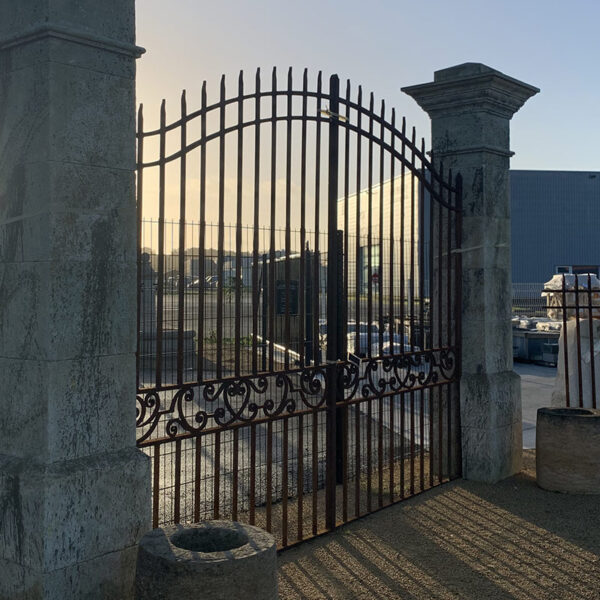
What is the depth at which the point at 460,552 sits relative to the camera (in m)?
5.09

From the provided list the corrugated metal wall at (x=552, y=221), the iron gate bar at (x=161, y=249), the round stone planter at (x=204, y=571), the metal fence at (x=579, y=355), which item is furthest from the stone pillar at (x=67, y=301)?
the corrugated metal wall at (x=552, y=221)

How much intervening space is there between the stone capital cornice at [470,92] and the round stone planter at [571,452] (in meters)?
3.04

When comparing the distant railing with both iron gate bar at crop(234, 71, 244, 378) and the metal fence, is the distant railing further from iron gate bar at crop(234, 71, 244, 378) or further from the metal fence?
iron gate bar at crop(234, 71, 244, 378)

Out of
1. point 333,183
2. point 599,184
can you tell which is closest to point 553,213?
point 599,184

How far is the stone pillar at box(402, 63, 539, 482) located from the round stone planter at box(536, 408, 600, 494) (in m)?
0.51

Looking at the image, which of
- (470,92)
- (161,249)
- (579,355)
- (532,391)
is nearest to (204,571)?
(161,249)

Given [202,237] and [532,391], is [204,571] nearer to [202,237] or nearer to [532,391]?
[202,237]

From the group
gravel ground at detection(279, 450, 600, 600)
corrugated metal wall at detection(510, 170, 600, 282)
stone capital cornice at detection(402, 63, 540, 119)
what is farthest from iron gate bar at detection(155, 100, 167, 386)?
corrugated metal wall at detection(510, 170, 600, 282)

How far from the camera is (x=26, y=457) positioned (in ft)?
11.5

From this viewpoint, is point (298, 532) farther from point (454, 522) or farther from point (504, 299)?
point (504, 299)

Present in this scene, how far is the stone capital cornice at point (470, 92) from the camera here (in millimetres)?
6840

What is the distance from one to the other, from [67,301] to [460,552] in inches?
130

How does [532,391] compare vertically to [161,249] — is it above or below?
below

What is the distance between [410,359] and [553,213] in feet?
107
